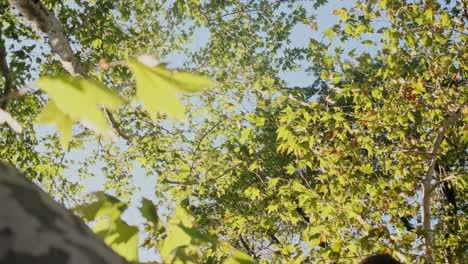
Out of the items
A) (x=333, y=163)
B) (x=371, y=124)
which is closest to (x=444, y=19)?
(x=371, y=124)

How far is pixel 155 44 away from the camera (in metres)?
11.9

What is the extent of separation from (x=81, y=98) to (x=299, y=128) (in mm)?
4390

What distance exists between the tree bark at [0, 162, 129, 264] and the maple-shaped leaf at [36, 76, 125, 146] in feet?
0.39

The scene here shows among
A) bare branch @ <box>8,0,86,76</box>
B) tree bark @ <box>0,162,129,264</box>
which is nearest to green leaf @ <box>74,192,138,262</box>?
tree bark @ <box>0,162,129,264</box>

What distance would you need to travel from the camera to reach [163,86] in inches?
21.9

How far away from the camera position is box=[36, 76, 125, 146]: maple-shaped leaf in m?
0.53

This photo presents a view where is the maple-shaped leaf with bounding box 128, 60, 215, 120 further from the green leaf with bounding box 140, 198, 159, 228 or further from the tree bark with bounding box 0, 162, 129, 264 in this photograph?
the green leaf with bounding box 140, 198, 159, 228

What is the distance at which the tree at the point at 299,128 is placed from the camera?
4.36m

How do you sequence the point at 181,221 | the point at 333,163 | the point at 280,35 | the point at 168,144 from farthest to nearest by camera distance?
the point at 168,144
the point at 280,35
the point at 333,163
the point at 181,221

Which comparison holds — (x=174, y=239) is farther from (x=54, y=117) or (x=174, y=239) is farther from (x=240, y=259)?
(x=54, y=117)

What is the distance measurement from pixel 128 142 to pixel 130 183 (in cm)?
146

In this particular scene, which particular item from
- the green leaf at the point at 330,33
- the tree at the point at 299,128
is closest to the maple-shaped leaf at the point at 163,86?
the tree at the point at 299,128

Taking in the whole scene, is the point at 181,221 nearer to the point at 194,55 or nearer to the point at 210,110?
the point at 210,110

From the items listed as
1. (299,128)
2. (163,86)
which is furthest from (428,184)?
(163,86)
